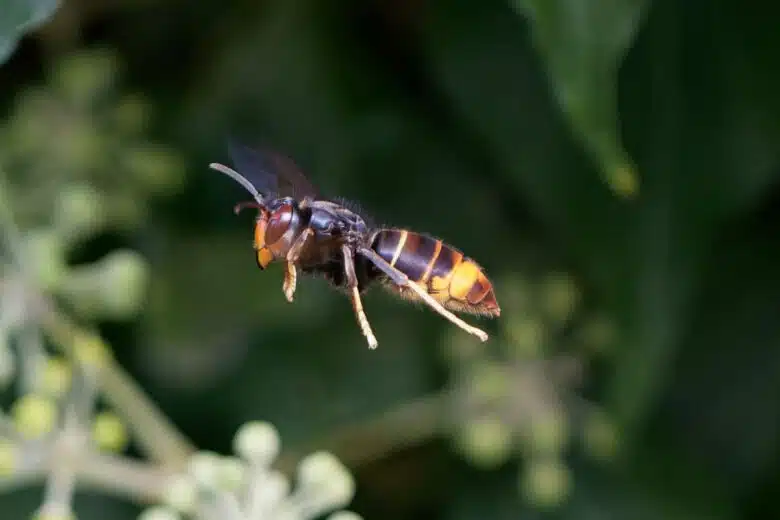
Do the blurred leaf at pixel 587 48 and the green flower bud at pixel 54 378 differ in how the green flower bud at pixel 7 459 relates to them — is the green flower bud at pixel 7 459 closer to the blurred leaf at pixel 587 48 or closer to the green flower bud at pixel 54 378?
the green flower bud at pixel 54 378

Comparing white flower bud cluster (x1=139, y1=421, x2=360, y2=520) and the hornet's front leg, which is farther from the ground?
the hornet's front leg

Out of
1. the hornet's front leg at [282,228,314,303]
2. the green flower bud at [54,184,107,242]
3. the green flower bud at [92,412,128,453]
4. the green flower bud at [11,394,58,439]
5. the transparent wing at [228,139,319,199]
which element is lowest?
the green flower bud at [11,394,58,439]

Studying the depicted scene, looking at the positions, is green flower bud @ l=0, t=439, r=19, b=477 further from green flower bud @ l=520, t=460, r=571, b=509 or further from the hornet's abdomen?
green flower bud @ l=520, t=460, r=571, b=509

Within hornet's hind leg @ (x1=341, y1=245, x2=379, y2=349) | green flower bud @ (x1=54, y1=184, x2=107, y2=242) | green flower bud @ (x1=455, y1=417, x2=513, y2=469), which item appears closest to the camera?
hornet's hind leg @ (x1=341, y1=245, x2=379, y2=349)

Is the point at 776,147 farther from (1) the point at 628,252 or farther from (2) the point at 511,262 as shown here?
(2) the point at 511,262

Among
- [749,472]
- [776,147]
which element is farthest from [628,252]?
[749,472]

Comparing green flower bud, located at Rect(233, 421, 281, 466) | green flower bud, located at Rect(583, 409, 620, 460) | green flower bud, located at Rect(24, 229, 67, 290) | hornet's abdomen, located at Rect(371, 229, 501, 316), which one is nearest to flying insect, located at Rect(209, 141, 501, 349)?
hornet's abdomen, located at Rect(371, 229, 501, 316)

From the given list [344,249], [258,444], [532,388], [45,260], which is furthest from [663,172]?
[45,260]

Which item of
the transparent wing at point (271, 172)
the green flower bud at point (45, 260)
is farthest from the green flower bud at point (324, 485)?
the green flower bud at point (45, 260)
